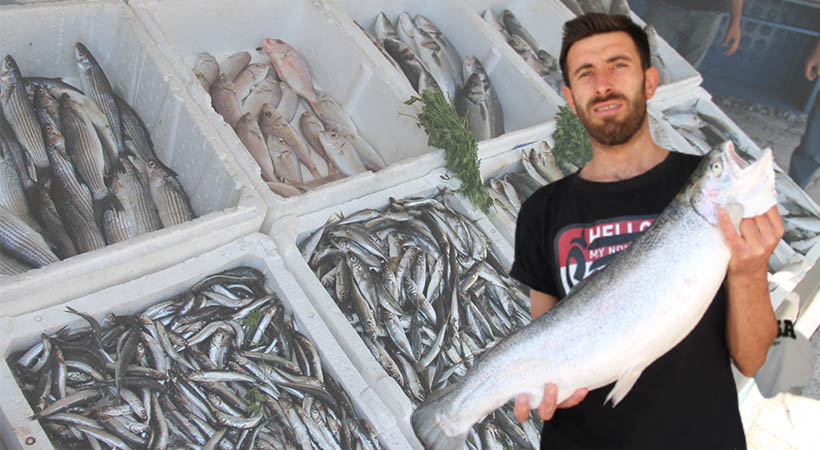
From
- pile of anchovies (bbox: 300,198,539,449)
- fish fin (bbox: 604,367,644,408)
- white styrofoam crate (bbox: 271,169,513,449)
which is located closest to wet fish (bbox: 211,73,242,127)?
white styrofoam crate (bbox: 271,169,513,449)

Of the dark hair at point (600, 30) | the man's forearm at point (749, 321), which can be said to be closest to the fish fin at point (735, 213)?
the man's forearm at point (749, 321)

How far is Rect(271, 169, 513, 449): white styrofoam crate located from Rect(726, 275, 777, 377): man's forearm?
4.13ft

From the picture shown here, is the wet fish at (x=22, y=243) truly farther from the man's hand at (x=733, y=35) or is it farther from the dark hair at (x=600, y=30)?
the man's hand at (x=733, y=35)

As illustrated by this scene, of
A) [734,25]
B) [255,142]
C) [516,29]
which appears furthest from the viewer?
[734,25]

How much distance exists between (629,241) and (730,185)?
1.05 ft

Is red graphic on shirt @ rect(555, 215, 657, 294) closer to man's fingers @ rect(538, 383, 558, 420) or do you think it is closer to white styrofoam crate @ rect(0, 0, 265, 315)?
man's fingers @ rect(538, 383, 558, 420)

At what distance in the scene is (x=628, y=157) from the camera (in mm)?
1885

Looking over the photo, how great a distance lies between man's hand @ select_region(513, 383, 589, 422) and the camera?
1767 mm

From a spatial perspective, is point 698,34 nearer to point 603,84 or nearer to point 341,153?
point 341,153

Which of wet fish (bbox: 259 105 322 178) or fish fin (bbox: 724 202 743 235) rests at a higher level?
wet fish (bbox: 259 105 322 178)

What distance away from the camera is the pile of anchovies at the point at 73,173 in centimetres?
299

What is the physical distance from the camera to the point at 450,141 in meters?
3.61

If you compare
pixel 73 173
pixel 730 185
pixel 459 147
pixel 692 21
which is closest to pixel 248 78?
pixel 73 173

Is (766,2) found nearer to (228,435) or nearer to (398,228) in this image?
(398,228)
